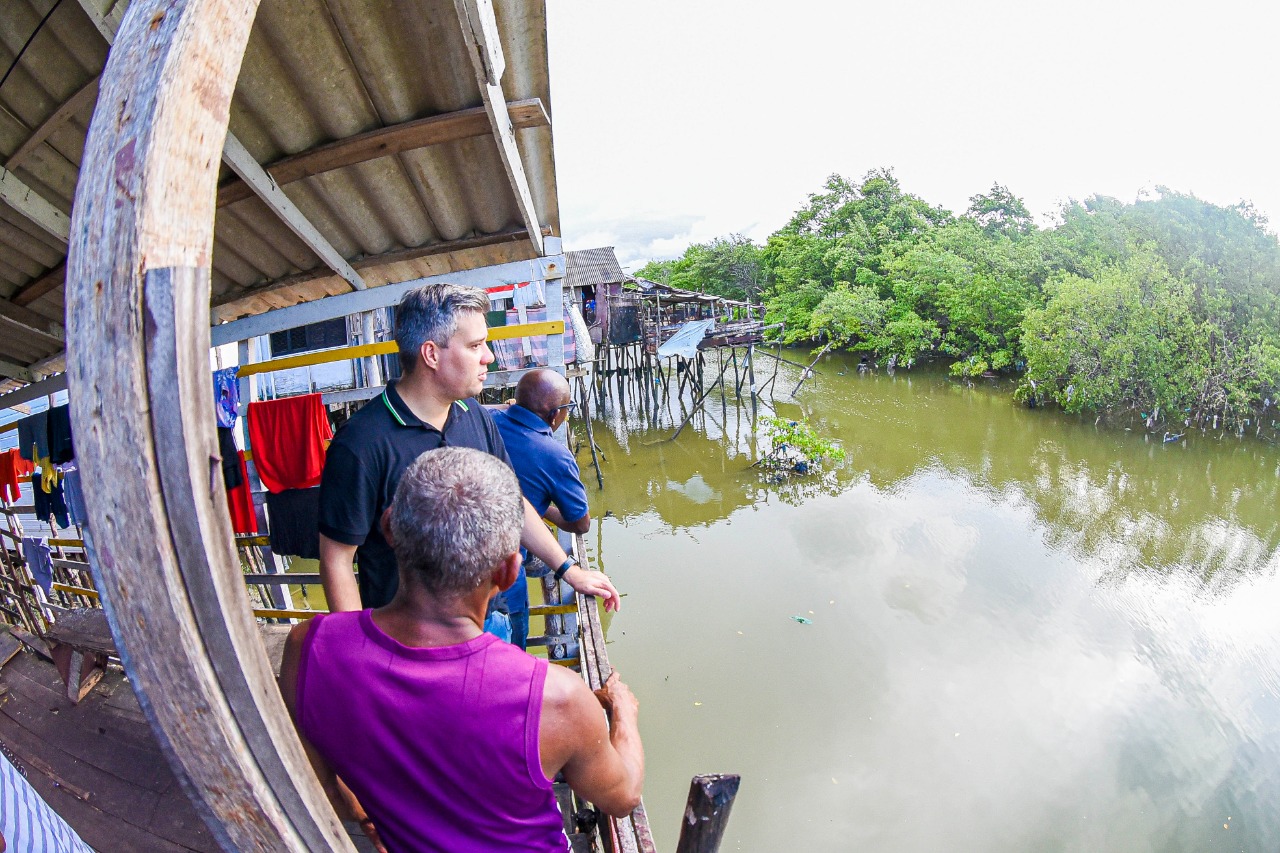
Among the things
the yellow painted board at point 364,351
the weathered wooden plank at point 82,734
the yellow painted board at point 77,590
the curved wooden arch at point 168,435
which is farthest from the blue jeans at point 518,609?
the yellow painted board at point 77,590

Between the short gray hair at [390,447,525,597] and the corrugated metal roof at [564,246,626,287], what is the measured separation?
67.7 feet

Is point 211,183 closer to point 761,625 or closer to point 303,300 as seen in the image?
point 303,300

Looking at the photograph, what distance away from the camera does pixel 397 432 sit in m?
1.95

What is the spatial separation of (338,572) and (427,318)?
2.62 feet

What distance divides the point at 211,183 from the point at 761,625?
7.99 m

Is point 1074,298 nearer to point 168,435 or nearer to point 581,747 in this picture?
point 581,747

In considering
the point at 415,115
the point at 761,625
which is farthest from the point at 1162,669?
the point at 415,115

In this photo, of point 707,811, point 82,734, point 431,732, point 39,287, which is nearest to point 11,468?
point 39,287

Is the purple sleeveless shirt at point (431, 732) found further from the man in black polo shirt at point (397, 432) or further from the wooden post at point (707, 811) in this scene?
the man in black polo shirt at point (397, 432)

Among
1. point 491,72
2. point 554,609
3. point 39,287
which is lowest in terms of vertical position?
point 554,609

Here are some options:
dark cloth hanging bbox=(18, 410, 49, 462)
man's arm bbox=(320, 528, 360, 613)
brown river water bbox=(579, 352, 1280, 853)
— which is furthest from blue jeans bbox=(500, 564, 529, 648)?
dark cloth hanging bbox=(18, 410, 49, 462)

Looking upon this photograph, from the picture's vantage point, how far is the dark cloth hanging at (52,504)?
5.24 meters

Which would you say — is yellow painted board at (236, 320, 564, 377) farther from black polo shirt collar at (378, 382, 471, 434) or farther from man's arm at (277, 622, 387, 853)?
man's arm at (277, 622, 387, 853)

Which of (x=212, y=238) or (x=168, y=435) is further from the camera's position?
(x=212, y=238)
